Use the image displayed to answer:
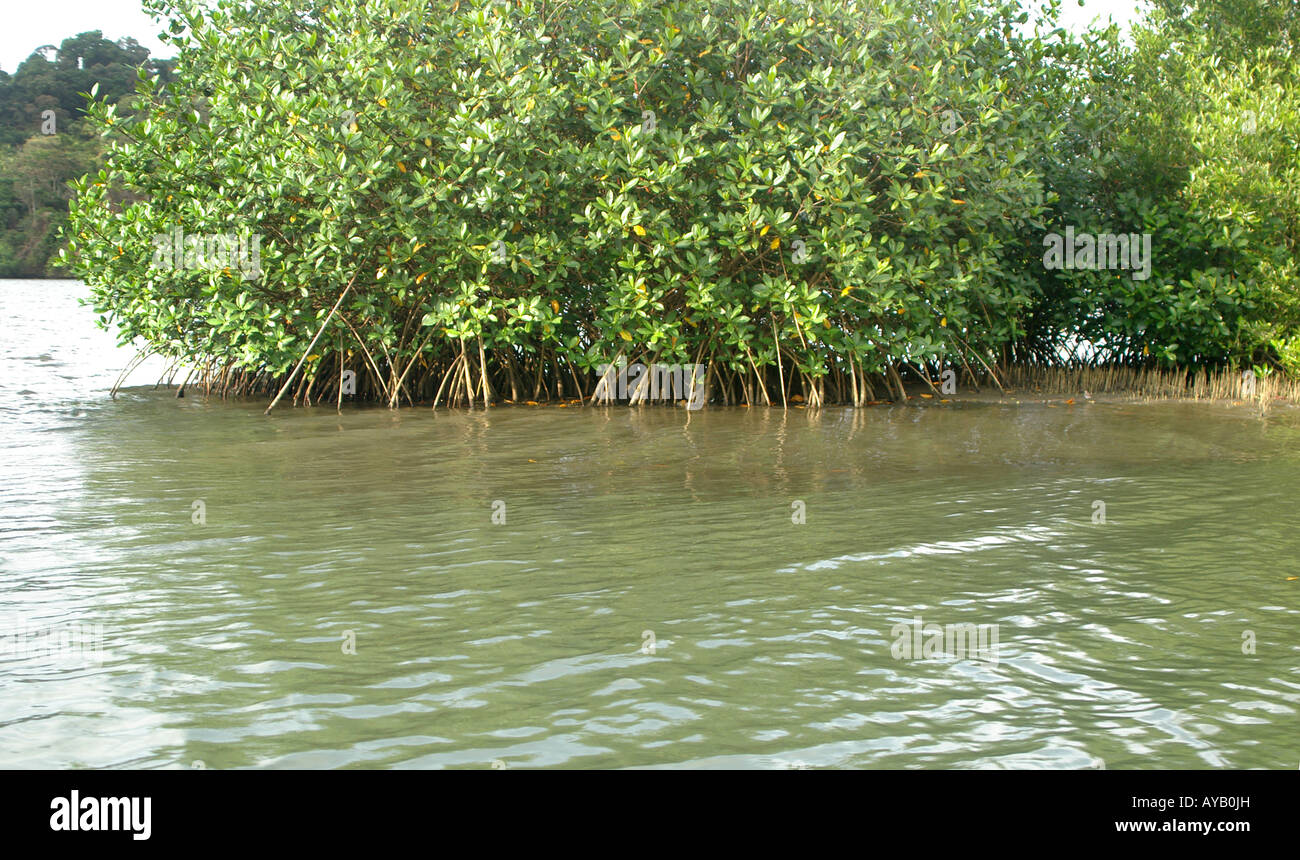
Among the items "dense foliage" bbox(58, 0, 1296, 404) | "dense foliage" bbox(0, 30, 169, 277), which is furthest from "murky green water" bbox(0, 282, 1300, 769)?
"dense foliage" bbox(0, 30, 169, 277)

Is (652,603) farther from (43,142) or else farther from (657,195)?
(43,142)

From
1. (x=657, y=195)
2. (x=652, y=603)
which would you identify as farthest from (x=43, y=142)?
(x=652, y=603)

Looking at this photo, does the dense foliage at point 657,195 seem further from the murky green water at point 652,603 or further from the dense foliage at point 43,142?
the dense foliage at point 43,142

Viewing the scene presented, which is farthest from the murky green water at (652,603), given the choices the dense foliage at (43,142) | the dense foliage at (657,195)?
the dense foliage at (43,142)

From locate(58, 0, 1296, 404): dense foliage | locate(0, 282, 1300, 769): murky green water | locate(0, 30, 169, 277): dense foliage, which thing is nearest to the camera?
locate(0, 282, 1300, 769): murky green water

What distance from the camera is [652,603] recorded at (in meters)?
5.84

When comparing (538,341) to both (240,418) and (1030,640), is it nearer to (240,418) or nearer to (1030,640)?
(240,418)

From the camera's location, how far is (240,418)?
1389 centimetres

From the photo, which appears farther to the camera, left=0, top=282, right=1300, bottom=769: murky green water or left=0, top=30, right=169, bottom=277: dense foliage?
left=0, top=30, right=169, bottom=277: dense foliage

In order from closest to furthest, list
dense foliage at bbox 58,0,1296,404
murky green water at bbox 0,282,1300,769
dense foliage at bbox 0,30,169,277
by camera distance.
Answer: murky green water at bbox 0,282,1300,769 < dense foliage at bbox 58,0,1296,404 < dense foliage at bbox 0,30,169,277

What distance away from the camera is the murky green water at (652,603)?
425 centimetres

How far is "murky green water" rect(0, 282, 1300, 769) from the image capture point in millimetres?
4250

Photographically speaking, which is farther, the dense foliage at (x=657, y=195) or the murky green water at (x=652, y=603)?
the dense foliage at (x=657, y=195)

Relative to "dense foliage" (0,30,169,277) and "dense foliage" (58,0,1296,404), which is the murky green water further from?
"dense foliage" (0,30,169,277)
